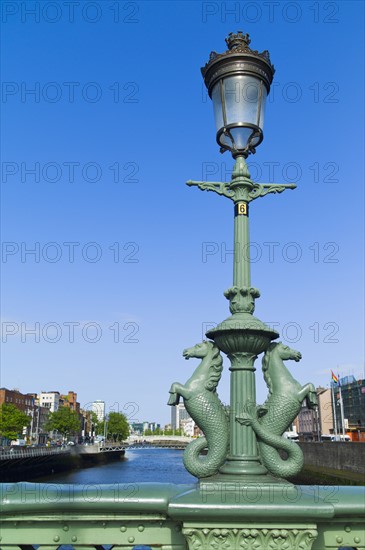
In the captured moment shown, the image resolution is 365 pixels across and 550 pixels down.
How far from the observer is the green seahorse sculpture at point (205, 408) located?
11.4 feet

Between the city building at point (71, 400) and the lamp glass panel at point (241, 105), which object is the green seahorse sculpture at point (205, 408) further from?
the city building at point (71, 400)

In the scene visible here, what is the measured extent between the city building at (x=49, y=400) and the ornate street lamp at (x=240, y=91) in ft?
381

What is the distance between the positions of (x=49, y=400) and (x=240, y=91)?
11690 cm

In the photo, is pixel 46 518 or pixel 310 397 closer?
pixel 46 518

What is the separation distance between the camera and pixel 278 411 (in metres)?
3.57

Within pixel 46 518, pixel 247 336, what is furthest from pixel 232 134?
pixel 46 518

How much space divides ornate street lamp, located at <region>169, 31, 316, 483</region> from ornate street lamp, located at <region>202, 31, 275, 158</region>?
1.24 feet

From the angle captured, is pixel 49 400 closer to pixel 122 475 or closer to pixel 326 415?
pixel 122 475

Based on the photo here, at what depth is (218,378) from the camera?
3.71 metres

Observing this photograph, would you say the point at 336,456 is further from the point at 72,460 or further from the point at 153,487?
the point at 153,487

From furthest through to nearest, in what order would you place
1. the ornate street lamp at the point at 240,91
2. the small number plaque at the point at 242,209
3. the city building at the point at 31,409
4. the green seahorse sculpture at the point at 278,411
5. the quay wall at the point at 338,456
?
the city building at the point at 31,409 < the quay wall at the point at 338,456 < the ornate street lamp at the point at 240,91 < the small number plaque at the point at 242,209 < the green seahorse sculpture at the point at 278,411

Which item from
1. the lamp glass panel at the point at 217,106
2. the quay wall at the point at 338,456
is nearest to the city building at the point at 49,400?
the quay wall at the point at 338,456

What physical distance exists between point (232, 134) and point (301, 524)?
10.6 ft

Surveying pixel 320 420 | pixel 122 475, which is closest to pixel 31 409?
pixel 122 475
